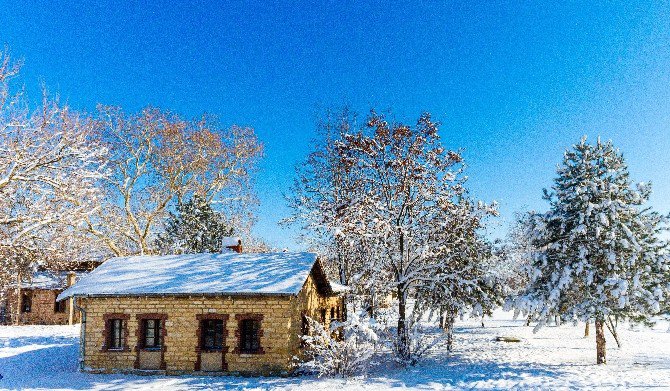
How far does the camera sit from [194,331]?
18.0 metres

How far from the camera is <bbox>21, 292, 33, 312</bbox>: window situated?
40.1 meters

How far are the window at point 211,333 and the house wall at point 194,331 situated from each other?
0.82ft

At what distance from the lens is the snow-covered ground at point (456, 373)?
51.0 feet

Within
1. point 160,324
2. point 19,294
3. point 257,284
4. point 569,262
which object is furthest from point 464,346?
point 19,294

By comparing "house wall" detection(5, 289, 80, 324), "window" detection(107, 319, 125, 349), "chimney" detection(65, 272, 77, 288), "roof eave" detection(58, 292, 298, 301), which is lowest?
"house wall" detection(5, 289, 80, 324)

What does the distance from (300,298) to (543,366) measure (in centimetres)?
999

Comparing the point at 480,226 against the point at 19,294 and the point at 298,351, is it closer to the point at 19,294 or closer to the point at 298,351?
the point at 298,351

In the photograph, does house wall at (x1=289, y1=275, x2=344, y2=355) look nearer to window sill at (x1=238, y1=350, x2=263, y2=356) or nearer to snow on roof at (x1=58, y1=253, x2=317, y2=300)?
snow on roof at (x1=58, y1=253, x2=317, y2=300)

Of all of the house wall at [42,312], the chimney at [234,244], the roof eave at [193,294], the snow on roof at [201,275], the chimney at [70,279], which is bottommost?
the house wall at [42,312]

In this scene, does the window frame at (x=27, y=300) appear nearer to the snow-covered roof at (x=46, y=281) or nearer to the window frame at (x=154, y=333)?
the snow-covered roof at (x=46, y=281)

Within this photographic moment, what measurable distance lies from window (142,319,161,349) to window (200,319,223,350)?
1877 millimetres

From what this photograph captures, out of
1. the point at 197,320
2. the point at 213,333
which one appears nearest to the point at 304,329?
the point at 213,333

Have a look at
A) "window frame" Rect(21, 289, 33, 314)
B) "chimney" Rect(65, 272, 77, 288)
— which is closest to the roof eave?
"chimney" Rect(65, 272, 77, 288)

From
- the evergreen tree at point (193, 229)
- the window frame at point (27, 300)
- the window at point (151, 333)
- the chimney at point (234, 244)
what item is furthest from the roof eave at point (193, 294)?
the window frame at point (27, 300)
